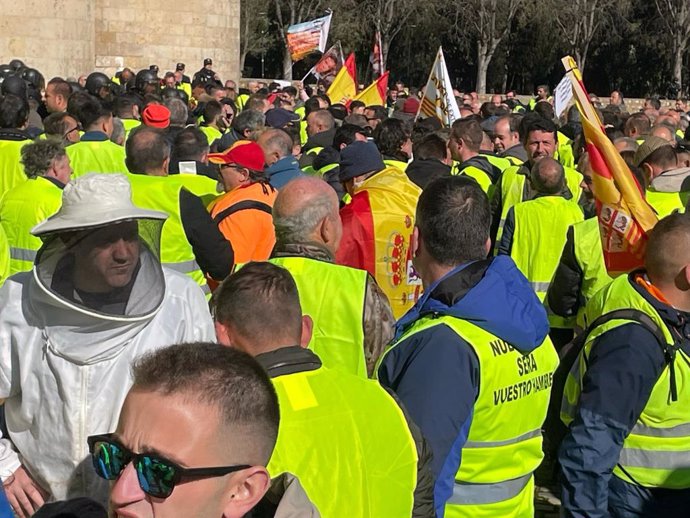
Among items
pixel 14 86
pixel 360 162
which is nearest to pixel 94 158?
pixel 360 162

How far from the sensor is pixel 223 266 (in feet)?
18.1

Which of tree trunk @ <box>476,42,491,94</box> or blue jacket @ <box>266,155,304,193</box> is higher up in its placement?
tree trunk @ <box>476,42,491,94</box>

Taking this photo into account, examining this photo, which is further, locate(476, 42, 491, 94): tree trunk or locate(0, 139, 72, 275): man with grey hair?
locate(476, 42, 491, 94): tree trunk

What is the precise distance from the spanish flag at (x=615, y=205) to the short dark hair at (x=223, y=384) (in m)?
2.66

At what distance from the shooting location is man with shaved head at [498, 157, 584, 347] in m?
6.78

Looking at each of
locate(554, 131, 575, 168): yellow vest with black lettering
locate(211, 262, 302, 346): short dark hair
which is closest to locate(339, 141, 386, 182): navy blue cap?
locate(211, 262, 302, 346): short dark hair

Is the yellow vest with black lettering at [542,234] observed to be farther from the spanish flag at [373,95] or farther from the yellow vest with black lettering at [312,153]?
A: the spanish flag at [373,95]

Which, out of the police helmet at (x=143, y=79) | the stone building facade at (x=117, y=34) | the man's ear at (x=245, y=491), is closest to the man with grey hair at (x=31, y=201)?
the man's ear at (x=245, y=491)

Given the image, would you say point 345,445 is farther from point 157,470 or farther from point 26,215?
point 26,215

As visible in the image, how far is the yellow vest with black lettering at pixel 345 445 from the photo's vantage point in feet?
8.63

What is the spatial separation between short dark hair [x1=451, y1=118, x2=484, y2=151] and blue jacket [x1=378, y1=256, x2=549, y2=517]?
4.84 meters

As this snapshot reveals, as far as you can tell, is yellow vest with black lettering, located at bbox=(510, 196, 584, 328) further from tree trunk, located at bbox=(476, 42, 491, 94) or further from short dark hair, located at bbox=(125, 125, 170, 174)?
tree trunk, located at bbox=(476, 42, 491, 94)

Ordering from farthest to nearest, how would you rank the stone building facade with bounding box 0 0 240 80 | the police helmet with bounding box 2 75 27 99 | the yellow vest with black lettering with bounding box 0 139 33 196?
the stone building facade with bounding box 0 0 240 80 → the police helmet with bounding box 2 75 27 99 → the yellow vest with black lettering with bounding box 0 139 33 196

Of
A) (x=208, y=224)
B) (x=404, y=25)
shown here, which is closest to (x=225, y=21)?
(x=404, y=25)
